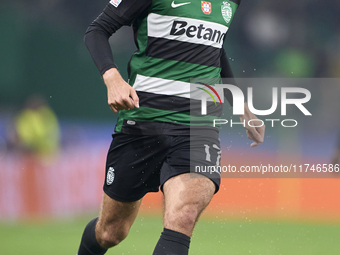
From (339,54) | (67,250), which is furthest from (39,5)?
(67,250)

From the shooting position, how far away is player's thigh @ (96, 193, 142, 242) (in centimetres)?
368

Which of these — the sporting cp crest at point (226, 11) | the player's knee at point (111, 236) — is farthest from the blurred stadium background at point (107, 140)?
the sporting cp crest at point (226, 11)

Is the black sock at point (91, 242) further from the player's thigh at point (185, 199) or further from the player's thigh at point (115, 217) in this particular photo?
the player's thigh at point (185, 199)

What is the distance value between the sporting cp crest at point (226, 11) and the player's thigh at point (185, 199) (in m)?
1.00

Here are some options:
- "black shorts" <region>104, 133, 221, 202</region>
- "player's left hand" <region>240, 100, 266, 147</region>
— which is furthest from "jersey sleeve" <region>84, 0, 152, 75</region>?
"player's left hand" <region>240, 100, 266, 147</region>

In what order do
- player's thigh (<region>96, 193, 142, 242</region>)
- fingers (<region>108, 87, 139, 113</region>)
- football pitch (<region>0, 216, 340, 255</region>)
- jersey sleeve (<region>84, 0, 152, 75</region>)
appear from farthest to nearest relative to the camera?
football pitch (<region>0, 216, 340, 255</region>)
player's thigh (<region>96, 193, 142, 242</region>)
jersey sleeve (<region>84, 0, 152, 75</region>)
fingers (<region>108, 87, 139, 113</region>)

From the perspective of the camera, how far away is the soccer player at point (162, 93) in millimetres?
3170

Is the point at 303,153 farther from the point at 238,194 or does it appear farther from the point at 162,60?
the point at 162,60

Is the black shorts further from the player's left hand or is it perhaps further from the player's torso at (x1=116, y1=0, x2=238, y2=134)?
the player's left hand

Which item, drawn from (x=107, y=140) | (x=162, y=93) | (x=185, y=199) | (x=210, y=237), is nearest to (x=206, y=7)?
(x=162, y=93)

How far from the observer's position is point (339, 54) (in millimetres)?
12773

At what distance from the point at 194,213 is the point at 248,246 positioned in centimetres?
379

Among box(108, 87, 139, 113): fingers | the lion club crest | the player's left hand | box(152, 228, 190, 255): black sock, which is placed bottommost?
box(152, 228, 190, 255): black sock

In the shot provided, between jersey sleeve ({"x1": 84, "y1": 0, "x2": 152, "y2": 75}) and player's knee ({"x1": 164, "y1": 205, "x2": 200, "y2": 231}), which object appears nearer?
player's knee ({"x1": 164, "y1": 205, "x2": 200, "y2": 231})
